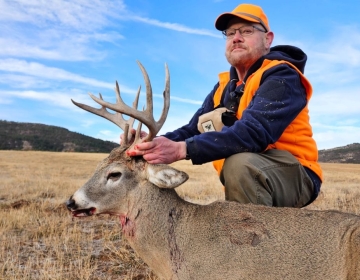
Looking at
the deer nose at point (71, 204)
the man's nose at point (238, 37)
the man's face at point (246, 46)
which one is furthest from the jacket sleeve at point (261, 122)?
the deer nose at point (71, 204)

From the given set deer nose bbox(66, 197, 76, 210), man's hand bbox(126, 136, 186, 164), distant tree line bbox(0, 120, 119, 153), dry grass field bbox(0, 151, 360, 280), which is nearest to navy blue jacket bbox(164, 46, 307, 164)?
man's hand bbox(126, 136, 186, 164)

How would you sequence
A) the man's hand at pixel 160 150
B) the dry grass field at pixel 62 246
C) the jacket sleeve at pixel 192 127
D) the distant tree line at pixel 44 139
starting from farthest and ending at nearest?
the distant tree line at pixel 44 139
the jacket sleeve at pixel 192 127
the dry grass field at pixel 62 246
the man's hand at pixel 160 150

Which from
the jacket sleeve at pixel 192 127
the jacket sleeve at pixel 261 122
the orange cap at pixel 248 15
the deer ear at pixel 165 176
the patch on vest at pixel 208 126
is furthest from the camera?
the jacket sleeve at pixel 192 127

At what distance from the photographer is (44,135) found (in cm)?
11931

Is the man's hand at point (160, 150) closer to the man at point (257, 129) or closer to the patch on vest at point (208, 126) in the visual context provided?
the man at point (257, 129)

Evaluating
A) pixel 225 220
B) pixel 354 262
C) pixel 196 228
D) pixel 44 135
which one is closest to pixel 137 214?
pixel 196 228

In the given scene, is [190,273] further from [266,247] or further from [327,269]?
[327,269]

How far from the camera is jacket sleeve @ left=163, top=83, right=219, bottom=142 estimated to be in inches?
222

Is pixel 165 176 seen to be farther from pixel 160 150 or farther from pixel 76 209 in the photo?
pixel 76 209

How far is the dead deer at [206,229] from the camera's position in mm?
3488

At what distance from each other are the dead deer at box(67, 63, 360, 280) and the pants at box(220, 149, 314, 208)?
39 centimetres

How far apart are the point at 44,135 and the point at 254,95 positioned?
12075 centimetres

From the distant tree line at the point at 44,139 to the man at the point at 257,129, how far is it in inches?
4047

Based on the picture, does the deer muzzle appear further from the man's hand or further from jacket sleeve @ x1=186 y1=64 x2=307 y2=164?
jacket sleeve @ x1=186 y1=64 x2=307 y2=164
